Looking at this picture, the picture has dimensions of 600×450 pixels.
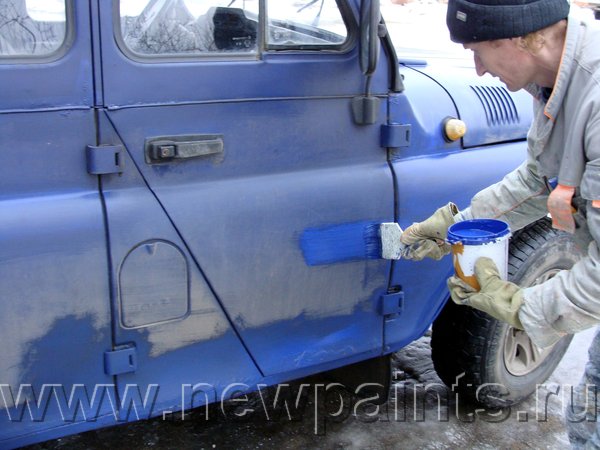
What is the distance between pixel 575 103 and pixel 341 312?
1.11 m

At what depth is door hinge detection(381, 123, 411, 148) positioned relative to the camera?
8.14 feet

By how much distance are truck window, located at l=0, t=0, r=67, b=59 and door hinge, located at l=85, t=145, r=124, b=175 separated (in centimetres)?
29

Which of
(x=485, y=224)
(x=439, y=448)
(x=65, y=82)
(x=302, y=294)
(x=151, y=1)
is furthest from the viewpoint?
(x=439, y=448)

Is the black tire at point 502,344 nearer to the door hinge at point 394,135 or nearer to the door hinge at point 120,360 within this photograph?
the door hinge at point 394,135

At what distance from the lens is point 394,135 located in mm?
2488

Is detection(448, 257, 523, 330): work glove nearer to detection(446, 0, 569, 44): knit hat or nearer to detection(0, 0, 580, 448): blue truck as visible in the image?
detection(0, 0, 580, 448): blue truck

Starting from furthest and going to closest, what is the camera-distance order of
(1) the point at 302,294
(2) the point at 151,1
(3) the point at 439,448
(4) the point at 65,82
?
(3) the point at 439,448
(1) the point at 302,294
(2) the point at 151,1
(4) the point at 65,82

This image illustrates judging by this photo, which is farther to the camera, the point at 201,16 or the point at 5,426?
the point at 201,16

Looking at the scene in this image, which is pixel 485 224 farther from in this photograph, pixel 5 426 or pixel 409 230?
pixel 5 426

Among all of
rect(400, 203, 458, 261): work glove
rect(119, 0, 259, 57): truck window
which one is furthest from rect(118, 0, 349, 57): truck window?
rect(400, 203, 458, 261): work glove

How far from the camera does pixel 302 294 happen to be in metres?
2.41

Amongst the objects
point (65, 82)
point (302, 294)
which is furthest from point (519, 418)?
point (65, 82)

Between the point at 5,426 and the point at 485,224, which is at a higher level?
the point at 485,224

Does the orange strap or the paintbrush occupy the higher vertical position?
the orange strap
